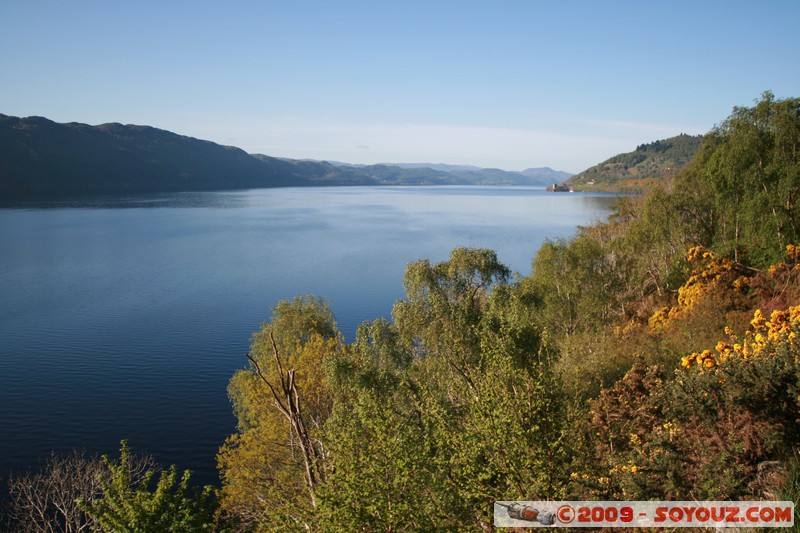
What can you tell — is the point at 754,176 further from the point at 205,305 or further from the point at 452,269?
the point at 205,305

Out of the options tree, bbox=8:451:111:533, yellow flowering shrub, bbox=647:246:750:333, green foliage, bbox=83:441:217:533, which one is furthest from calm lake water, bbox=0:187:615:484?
yellow flowering shrub, bbox=647:246:750:333

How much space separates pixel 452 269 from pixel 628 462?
2348 centimetres

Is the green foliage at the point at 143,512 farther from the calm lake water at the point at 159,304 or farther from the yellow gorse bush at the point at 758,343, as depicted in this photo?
the calm lake water at the point at 159,304

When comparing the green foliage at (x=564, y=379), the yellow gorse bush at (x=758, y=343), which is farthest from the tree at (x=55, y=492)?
the yellow gorse bush at (x=758, y=343)

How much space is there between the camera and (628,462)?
34.1 ft

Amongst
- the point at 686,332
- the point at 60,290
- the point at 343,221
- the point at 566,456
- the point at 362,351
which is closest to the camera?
the point at 566,456

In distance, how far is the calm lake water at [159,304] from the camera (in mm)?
34188

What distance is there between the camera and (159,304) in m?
56.8

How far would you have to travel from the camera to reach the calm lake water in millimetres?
34188

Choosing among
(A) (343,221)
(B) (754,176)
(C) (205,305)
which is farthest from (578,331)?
(A) (343,221)

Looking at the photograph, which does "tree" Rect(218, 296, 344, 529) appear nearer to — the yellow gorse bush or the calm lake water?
the calm lake water

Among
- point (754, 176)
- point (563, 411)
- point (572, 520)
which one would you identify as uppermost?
point (754, 176)

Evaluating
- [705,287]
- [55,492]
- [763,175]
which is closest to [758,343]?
[705,287]

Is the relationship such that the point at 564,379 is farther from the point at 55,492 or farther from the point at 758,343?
the point at 55,492
